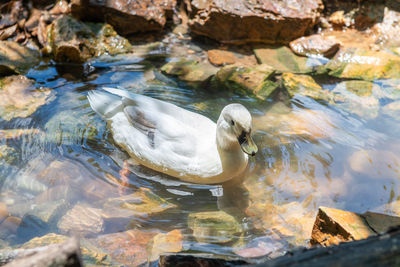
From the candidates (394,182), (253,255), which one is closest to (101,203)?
(253,255)

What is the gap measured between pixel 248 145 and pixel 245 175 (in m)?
0.74

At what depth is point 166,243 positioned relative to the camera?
2.87 metres

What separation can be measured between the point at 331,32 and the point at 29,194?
5886 millimetres

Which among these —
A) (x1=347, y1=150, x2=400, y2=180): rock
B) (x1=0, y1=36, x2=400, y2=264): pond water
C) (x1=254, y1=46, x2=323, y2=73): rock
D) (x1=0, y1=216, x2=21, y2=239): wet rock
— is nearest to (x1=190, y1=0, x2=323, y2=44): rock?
(x1=254, y1=46, x2=323, y2=73): rock

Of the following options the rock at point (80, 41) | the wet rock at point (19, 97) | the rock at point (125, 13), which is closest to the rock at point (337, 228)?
the wet rock at point (19, 97)

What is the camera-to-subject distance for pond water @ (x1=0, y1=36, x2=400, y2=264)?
3.17m

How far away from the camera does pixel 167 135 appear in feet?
11.9

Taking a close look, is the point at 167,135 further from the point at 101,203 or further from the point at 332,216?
the point at 332,216

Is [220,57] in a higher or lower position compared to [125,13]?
lower

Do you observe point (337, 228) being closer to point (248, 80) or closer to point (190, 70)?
point (248, 80)

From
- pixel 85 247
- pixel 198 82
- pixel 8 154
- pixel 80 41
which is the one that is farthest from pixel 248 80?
pixel 85 247

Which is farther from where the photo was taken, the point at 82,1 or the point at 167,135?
the point at 82,1

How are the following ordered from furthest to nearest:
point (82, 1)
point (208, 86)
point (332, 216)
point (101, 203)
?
point (82, 1) < point (208, 86) < point (101, 203) < point (332, 216)

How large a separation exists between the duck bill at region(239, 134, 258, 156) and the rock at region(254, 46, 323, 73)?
111 inches
